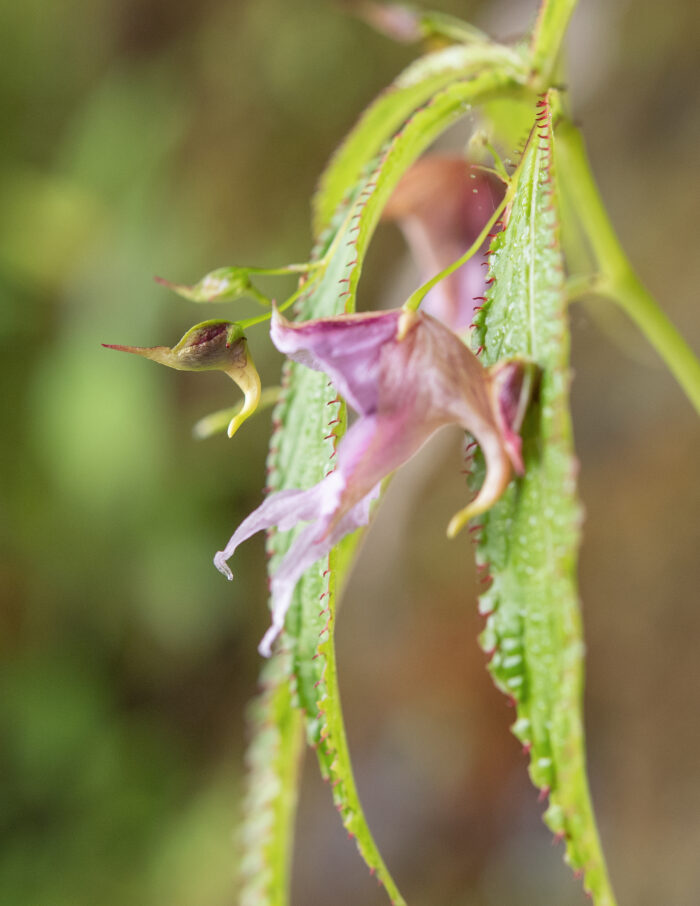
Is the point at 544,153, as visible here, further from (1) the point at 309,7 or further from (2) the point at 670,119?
(1) the point at 309,7

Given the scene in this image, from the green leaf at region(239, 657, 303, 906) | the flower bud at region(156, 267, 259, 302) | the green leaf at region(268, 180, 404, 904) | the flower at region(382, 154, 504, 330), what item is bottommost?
the green leaf at region(239, 657, 303, 906)

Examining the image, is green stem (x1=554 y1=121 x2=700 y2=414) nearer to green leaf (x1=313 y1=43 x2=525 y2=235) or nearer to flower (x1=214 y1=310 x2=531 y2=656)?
green leaf (x1=313 y1=43 x2=525 y2=235)

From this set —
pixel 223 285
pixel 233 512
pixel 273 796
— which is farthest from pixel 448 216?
pixel 233 512

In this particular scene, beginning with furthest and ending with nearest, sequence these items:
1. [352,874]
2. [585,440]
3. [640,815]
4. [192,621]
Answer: [192,621]
[352,874]
[585,440]
[640,815]

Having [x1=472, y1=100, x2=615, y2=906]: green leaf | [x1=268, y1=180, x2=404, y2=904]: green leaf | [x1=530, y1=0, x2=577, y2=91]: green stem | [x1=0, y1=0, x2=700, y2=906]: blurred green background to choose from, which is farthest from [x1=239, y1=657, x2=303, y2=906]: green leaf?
[x1=0, y1=0, x2=700, y2=906]: blurred green background

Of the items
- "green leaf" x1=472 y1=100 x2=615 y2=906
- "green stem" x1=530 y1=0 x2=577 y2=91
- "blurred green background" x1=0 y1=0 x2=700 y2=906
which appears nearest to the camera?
"green leaf" x1=472 y1=100 x2=615 y2=906

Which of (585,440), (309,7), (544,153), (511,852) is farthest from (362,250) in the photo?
(309,7)


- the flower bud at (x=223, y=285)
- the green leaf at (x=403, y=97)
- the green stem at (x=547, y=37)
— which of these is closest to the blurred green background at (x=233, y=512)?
the green leaf at (x=403, y=97)
